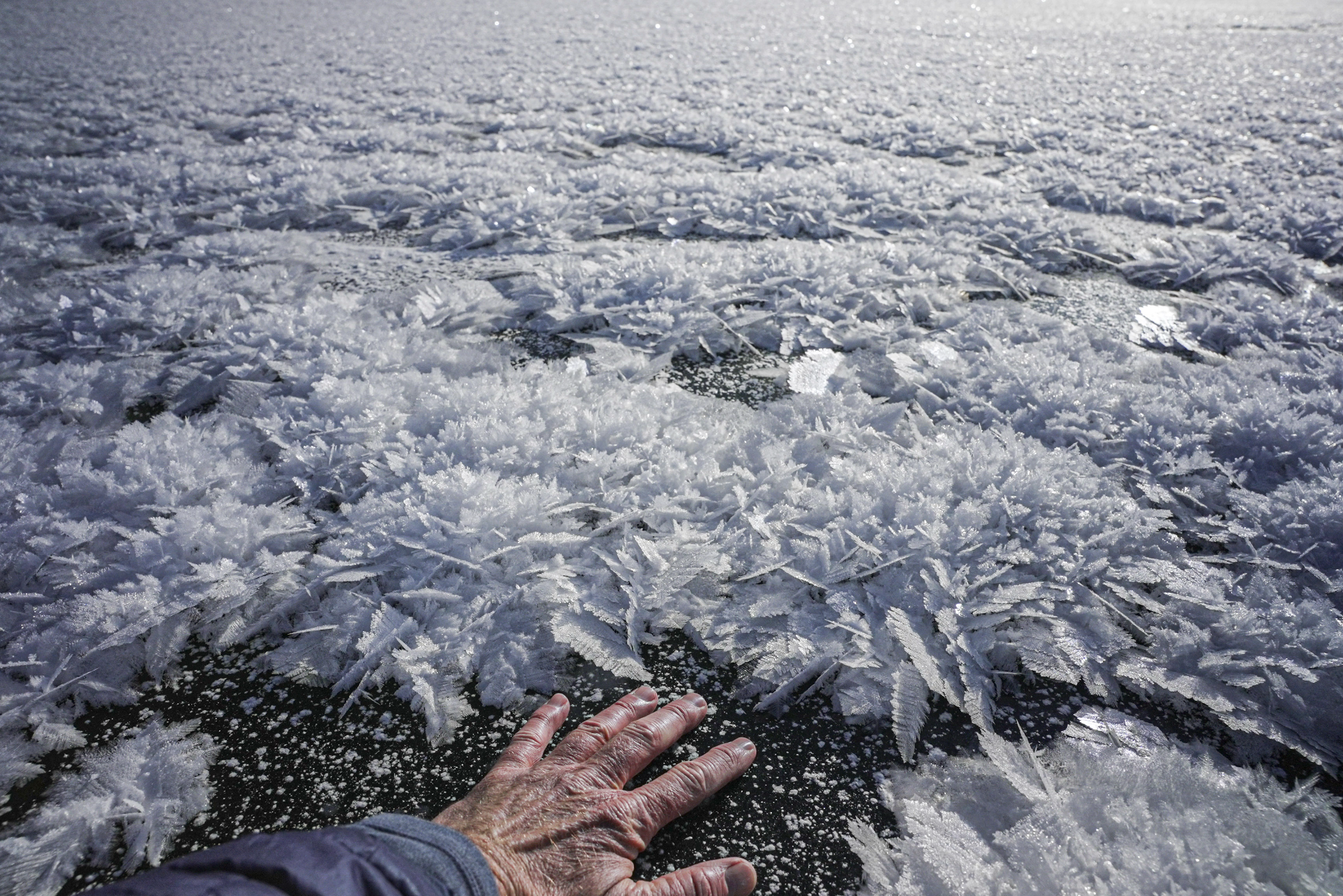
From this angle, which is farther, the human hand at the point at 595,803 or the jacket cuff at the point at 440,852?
the human hand at the point at 595,803

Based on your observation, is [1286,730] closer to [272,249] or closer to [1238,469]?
[1238,469]

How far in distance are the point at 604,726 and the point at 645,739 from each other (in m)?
0.11

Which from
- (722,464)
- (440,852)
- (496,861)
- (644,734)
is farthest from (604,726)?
(722,464)

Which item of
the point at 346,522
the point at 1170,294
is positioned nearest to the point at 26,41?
the point at 346,522

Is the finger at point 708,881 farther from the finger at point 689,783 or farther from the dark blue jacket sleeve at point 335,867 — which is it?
the dark blue jacket sleeve at point 335,867

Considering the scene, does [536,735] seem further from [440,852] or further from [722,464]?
[722,464]

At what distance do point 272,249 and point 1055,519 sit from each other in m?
4.86

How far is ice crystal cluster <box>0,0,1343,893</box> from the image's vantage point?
5.23 ft

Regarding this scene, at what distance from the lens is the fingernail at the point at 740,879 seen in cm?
132

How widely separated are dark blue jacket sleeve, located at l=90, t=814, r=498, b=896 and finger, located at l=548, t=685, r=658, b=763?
39 centimetres

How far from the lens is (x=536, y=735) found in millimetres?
1607

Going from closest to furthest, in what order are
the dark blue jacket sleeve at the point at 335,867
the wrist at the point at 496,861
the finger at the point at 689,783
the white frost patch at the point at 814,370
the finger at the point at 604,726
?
1. the dark blue jacket sleeve at the point at 335,867
2. the wrist at the point at 496,861
3. the finger at the point at 689,783
4. the finger at the point at 604,726
5. the white frost patch at the point at 814,370

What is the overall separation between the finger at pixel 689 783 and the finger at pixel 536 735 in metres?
0.28

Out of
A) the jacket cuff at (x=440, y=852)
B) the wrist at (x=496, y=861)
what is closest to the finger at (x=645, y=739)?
the wrist at (x=496, y=861)
